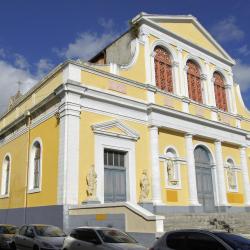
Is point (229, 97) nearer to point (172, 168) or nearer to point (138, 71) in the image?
point (172, 168)

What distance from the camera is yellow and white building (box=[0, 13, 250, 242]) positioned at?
54.3 ft

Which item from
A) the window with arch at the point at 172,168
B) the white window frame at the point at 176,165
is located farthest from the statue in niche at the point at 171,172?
the white window frame at the point at 176,165

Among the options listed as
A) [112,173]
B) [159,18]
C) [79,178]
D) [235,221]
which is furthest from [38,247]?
[159,18]

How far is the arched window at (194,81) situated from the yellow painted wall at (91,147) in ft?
19.2

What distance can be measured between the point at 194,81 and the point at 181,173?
7.13m

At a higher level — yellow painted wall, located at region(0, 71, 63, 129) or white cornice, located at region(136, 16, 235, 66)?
white cornice, located at region(136, 16, 235, 66)

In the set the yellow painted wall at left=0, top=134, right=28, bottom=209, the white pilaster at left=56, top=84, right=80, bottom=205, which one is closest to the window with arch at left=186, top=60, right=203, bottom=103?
the white pilaster at left=56, top=84, right=80, bottom=205

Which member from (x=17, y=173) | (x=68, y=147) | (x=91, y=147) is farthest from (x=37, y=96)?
(x=68, y=147)

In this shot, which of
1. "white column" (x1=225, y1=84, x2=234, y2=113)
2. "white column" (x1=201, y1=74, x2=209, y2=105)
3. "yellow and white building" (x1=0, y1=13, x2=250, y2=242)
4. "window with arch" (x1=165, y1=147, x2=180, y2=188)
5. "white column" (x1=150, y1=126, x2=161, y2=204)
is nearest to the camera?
"yellow and white building" (x1=0, y1=13, x2=250, y2=242)

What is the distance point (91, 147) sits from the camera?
17.4m

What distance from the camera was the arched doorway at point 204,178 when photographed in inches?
885

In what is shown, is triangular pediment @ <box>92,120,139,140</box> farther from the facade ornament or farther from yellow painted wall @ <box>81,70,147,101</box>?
the facade ornament

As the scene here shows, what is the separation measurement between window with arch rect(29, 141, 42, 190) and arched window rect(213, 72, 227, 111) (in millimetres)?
13489

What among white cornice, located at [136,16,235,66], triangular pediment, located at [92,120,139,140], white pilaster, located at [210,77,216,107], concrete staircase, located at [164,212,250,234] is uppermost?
white cornice, located at [136,16,235,66]
